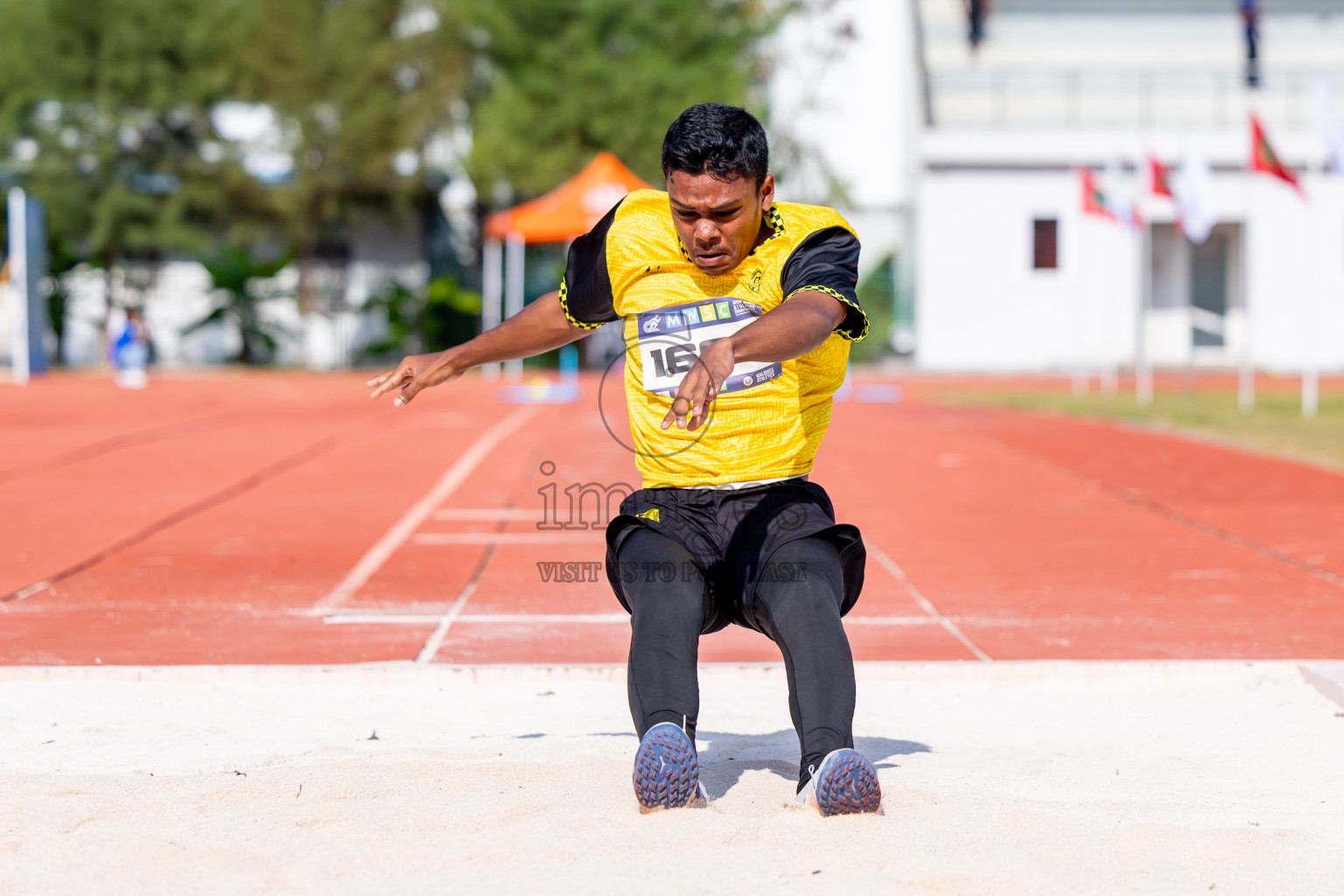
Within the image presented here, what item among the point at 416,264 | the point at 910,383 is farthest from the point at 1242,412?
the point at 416,264

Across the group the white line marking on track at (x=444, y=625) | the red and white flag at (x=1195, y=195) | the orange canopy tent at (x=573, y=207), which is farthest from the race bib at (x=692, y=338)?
the orange canopy tent at (x=573, y=207)

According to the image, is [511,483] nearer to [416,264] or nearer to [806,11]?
[416,264]

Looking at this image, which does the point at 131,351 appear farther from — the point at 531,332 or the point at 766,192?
the point at 766,192

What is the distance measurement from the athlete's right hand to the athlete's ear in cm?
79

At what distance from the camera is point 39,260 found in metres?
26.5

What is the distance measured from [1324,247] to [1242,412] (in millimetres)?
13358

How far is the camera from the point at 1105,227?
2959 centimetres

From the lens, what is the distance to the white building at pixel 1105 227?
97.8ft

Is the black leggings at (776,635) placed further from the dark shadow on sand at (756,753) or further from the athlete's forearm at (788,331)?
the athlete's forearm at (788,331)

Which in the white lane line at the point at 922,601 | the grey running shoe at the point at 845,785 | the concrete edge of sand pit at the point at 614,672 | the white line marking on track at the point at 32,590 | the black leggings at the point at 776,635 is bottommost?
the white lane line at the point at 922,601

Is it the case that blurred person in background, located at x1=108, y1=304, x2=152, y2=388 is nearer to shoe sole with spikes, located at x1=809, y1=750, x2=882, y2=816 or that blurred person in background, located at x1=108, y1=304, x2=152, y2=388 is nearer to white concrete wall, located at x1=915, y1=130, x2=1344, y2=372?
white concrete wall, located at x1=915, y1=130, x2=1344, y2=372

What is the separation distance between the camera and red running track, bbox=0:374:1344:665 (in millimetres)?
5844

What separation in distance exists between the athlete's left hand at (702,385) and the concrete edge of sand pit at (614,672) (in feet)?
7.34

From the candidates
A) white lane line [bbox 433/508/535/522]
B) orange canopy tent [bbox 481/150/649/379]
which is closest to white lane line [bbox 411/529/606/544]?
white lane line [bbox 433/508/535/522]
